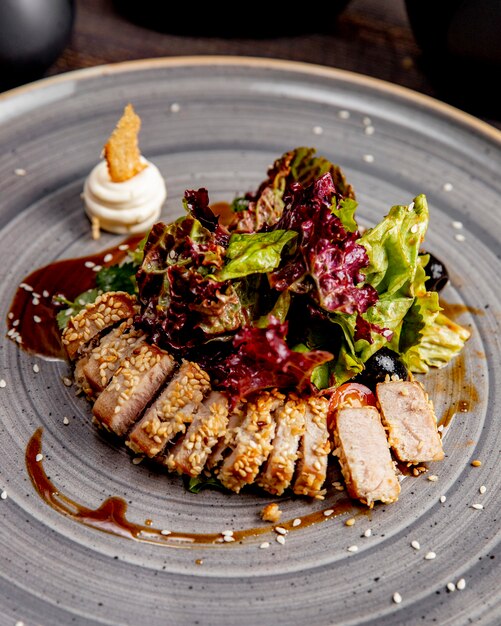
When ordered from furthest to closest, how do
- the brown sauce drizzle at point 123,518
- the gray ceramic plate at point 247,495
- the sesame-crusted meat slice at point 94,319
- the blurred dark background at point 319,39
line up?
the blurred dark background at point 319,39 < the sesame-crusted meat slice at point 94,319 < the brown sauce drizzle at point 123,518 < the gray ceramic plate at point 247,495

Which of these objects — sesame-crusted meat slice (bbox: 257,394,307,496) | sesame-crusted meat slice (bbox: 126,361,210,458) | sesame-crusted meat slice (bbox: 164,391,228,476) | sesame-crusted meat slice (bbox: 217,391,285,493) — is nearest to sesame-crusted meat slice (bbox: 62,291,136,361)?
sesame-crusted meat slice (bbox: 126,361,210,458)

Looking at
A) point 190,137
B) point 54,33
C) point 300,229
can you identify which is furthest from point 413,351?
point 54,33

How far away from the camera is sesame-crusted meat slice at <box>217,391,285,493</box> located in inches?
174

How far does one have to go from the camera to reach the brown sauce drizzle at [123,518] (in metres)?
4.40

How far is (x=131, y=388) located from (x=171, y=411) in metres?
0.28

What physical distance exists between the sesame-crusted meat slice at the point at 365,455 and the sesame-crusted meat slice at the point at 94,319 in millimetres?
1581

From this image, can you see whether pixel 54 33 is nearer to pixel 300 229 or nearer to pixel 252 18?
pixel 252 18

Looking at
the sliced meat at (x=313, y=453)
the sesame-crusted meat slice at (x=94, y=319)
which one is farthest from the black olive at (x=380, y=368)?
the sesame-crusted meat slice at (x=94, y=319)

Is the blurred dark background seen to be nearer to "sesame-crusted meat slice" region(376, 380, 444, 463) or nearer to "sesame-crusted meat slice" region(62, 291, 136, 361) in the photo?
"sesame-crusted meat slice" region(62, 291, 136, 361)

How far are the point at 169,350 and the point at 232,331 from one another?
1.47ft

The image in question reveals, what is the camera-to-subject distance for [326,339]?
4891 mm

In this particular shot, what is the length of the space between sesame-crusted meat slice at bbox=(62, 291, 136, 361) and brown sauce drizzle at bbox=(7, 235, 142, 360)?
290 millimetres

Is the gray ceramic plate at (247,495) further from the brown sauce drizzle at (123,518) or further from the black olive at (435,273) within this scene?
the black olive at (435,273)

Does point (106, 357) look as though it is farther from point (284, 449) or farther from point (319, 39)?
point (319, 39)
